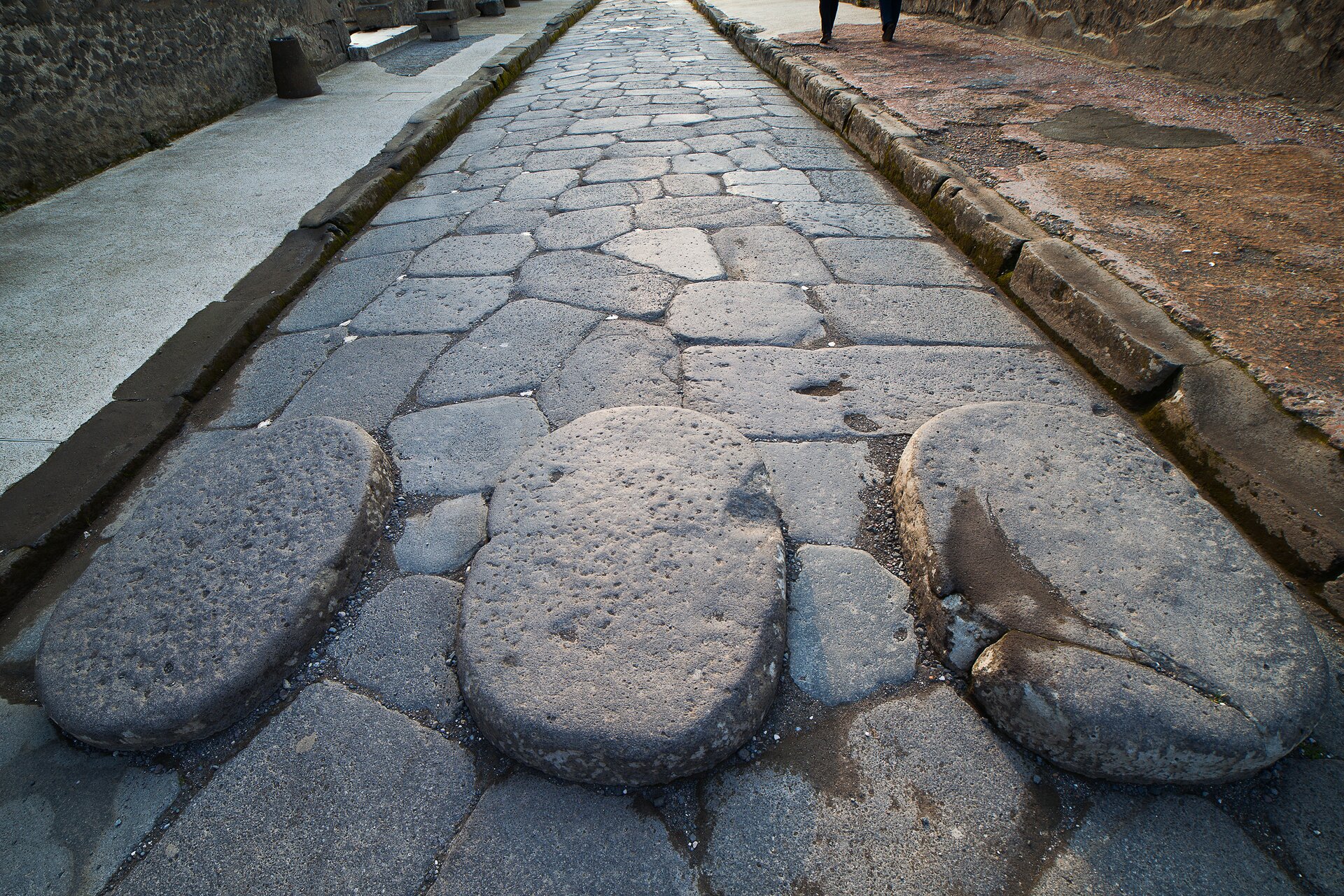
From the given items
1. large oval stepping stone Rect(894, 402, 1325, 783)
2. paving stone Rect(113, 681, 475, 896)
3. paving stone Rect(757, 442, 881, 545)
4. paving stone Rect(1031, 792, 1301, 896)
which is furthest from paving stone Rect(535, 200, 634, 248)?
paving stone Rect(1031, 792, 1301, 896)

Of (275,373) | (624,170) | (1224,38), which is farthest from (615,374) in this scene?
(1224,38)

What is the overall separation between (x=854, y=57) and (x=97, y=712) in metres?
6.31

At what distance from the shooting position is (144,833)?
39.1 inches

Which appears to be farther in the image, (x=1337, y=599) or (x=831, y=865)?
(x=1337, y=599)

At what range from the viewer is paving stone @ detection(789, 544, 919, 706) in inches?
45.3

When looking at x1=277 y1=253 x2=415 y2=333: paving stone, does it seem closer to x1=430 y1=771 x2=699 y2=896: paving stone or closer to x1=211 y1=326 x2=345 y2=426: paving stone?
x1=211 y1=326 x2=345 y2=426: paving stone

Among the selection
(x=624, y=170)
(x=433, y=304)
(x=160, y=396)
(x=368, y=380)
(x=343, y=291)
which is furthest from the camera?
(x=624, y=170)

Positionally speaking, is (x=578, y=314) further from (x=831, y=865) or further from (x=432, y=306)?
(x=831, y=865)

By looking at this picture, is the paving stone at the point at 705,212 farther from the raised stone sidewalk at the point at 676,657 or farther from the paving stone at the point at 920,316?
the raised stone sidewalk at the point at 676,657

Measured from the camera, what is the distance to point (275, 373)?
6.68 ft

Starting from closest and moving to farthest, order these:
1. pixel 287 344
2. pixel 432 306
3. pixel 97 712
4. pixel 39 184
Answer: pixel 97 712, pixel 287 344, pixel 432 306, pixel 39 184

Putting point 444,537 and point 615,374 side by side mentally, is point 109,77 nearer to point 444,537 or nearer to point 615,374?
point 615,374

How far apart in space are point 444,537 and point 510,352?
0.78m

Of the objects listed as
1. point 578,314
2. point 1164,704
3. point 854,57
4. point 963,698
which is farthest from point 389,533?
point 854,57
